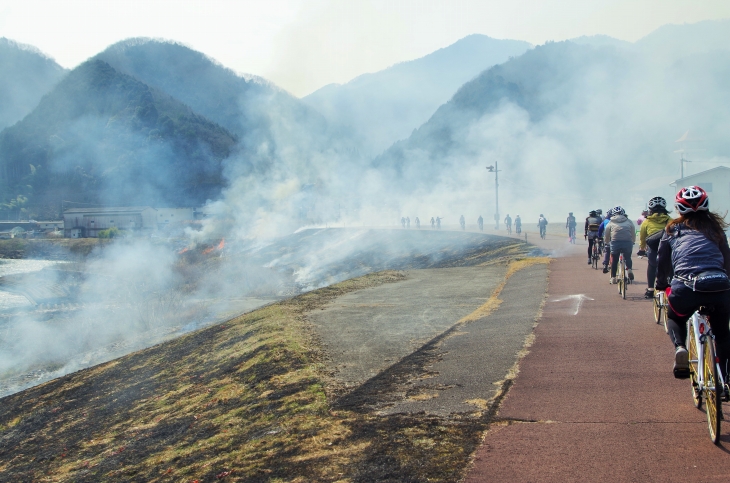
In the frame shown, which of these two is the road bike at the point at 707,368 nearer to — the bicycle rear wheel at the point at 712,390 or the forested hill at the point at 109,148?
the bicycle rear wheel at the point at 712,390

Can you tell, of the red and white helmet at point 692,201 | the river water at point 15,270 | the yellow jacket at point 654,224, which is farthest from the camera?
the river water at point 15,270

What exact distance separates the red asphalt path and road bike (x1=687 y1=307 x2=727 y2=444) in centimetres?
23

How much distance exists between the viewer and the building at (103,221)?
90.9m

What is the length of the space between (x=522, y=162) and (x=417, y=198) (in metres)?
19.7

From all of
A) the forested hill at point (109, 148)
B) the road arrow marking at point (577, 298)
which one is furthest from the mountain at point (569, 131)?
the road arrow marking at point (577, 298)

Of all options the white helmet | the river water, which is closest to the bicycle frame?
the white helmet

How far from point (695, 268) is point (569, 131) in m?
112

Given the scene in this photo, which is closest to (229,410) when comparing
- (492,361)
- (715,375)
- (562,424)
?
(492,361)

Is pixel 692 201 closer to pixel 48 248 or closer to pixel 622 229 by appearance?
pixel 622 229

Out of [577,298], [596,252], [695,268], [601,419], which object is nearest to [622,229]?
[577,298]

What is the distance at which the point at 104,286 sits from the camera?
143ft

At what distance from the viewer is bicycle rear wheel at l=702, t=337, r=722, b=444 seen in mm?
4480

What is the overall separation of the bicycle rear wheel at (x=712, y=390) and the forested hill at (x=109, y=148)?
112417 mm

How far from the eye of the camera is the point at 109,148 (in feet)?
415
